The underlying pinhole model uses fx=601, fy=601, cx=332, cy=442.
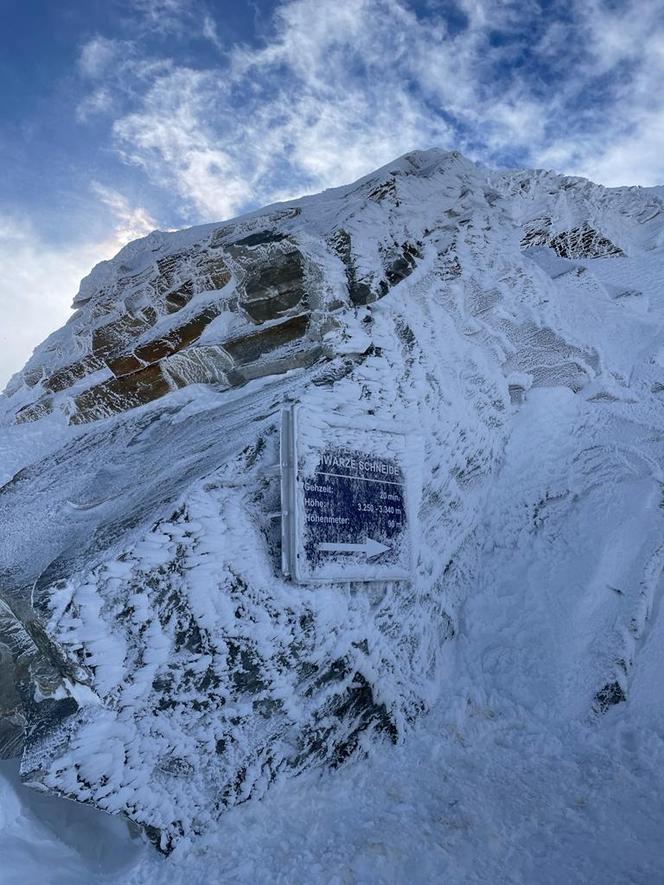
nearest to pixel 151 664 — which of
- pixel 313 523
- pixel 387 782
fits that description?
pixel 313 523

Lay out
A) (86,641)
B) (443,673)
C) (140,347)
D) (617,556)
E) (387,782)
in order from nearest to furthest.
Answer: (86,641) → (387,782) → (443,673) → (617,556) → (140,347)

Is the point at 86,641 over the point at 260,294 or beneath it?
beneath

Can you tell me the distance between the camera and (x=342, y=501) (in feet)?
12.0

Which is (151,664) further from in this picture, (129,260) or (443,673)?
(129,260)

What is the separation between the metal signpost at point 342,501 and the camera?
3.42m

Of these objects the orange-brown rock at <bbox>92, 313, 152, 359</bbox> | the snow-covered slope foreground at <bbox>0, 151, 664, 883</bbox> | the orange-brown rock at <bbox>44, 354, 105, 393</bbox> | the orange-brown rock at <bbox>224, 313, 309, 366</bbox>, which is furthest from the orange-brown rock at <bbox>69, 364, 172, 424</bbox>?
the orange-brown rock at <bbox>224, 313, 309, 366</bbox>

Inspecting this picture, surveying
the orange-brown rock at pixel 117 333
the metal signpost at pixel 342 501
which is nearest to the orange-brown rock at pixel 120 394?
the orange-brown rock at pixel 117 333

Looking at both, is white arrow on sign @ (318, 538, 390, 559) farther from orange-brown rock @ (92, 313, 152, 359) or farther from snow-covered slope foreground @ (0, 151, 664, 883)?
orange-brown rock @ (92, 313, 152, 359)

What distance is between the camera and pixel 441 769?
11.3ft

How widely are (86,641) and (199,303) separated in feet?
11.4

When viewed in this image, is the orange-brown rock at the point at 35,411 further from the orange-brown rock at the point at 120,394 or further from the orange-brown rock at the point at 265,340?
the orange-brown rock at the point at 265,340

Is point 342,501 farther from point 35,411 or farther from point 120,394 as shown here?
point 35,411

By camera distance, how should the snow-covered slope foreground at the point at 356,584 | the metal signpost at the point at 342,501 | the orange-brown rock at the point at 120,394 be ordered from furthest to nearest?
the orange-brown rock at the point at 120,394 → the metal signpost at the point at 342,501 → the snow-covered slope foreground at the point at 356,584

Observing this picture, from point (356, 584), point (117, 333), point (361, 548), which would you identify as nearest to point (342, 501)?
point (361, 548)
